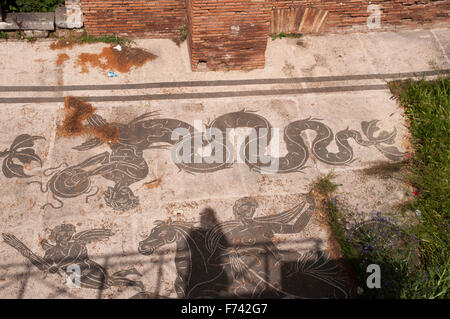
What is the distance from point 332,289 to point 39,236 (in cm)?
380

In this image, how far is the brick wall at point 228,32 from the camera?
6.12m

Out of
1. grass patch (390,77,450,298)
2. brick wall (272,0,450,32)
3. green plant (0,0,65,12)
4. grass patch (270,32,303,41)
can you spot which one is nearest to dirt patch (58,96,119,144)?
green plant (0,0,65,12)

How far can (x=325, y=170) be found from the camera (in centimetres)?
600

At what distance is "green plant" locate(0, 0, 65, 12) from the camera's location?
24.4 feet

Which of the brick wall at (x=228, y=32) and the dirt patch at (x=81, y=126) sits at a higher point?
the brick wall at (x=228, y=32)

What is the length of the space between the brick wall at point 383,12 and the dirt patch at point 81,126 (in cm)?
364

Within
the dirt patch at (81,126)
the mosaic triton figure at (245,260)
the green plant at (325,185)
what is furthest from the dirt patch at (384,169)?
the dirt patch at (81,126)

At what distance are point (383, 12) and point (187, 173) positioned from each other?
494 centimetres

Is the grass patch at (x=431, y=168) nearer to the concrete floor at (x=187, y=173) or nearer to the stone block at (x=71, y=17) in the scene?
the concrete floor at (x=187, y=173)

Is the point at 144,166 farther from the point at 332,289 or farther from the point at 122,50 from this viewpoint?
the point at 332,289

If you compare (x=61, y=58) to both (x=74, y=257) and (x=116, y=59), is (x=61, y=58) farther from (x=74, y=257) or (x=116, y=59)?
(x=74, y=257)

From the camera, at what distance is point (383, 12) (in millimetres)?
7613

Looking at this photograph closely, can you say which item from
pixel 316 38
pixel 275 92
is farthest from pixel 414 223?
pixel 316 38

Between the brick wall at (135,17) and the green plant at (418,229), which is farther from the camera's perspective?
the brick wall at (135,17)
